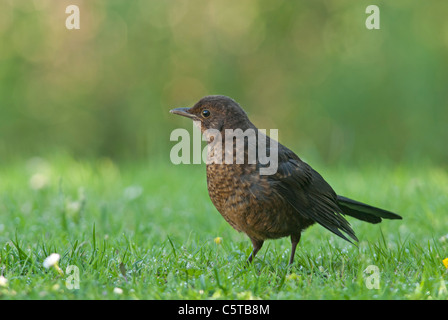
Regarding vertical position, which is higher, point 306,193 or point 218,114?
point 218,114

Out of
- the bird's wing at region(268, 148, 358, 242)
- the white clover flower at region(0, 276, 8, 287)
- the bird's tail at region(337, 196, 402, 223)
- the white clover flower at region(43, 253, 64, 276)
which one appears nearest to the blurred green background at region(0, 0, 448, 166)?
the bird's tail at region(337, 196, 402, 223)

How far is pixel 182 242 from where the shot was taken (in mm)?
4746

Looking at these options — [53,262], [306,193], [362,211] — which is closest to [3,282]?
[53,262]

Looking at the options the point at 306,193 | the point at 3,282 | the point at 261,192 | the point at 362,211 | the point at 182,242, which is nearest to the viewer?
the point at 3,282

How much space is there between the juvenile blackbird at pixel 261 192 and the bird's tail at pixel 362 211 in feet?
0.49

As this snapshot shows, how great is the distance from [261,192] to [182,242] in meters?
1.04

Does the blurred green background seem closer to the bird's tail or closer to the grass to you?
the grass

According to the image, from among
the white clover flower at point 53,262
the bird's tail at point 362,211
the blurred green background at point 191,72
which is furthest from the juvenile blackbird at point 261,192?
the blurred green background at point 191,72

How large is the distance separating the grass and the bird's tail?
0.12 metres

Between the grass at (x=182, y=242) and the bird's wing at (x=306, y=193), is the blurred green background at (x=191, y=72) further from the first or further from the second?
the bird's wing at (x=306, y=193)

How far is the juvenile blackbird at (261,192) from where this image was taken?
399cm

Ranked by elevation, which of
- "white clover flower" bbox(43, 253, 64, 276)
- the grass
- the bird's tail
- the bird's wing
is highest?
the bird's wing

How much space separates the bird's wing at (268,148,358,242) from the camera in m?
4.11

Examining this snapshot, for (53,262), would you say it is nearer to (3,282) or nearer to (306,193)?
(3,282)
